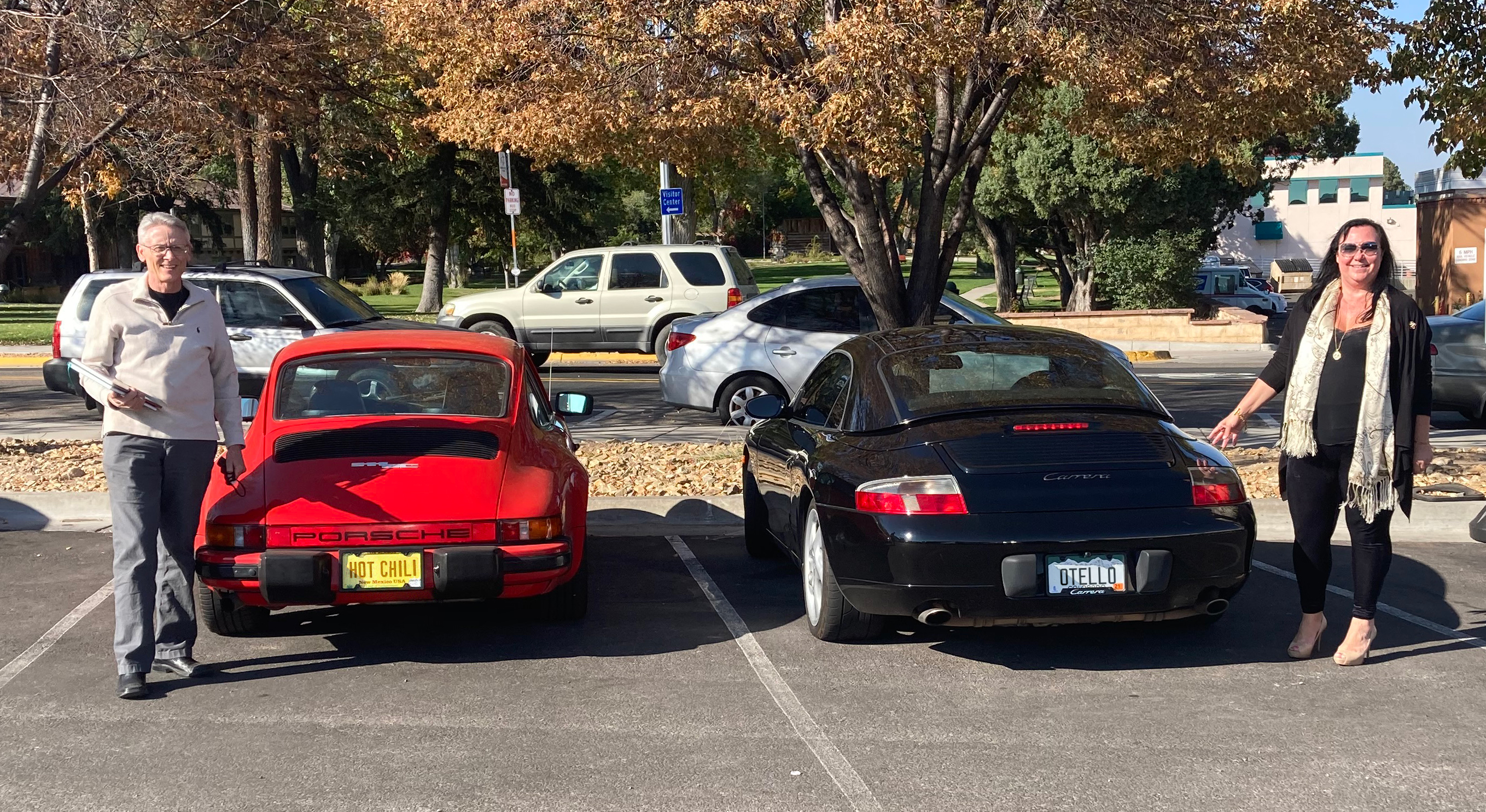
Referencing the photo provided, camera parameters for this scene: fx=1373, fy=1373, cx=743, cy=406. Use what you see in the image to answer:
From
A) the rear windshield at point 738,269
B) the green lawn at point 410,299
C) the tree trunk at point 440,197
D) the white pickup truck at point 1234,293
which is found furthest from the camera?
the white pickup truck at point 1234,293

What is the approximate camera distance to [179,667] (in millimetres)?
5570

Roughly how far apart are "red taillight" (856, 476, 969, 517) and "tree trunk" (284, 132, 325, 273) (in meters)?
28.8

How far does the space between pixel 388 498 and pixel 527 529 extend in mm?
586

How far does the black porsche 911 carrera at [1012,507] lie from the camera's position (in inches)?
212

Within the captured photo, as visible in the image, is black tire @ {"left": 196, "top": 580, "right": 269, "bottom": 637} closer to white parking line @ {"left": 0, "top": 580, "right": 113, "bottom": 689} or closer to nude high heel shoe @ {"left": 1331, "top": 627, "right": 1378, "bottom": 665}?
white parking line @ {"left": 0, "top": 580, "right": 113, "bottom": 689}

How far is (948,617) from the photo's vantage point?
548 centimetres

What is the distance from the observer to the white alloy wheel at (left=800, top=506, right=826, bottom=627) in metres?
6.09

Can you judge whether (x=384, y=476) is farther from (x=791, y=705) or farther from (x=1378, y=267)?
(x=1378, y=267)

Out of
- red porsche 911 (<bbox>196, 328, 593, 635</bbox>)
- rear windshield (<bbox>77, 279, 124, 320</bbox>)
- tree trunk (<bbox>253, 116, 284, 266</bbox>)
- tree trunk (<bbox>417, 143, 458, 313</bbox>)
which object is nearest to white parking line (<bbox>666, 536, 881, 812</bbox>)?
red porsche 911 (<bbox>196, 328, 593, 635</bbox>)

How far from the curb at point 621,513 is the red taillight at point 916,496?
3.31 m

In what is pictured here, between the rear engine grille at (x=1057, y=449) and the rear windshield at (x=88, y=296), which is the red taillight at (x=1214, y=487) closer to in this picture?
the rear engine grille at (x=1057, y=449)

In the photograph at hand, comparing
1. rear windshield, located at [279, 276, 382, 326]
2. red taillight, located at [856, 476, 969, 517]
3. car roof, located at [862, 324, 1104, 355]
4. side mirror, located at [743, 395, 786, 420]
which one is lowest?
red taillight, located at [856, 476, 969, 517]

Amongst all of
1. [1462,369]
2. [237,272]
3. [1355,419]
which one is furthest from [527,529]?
[1462,369]

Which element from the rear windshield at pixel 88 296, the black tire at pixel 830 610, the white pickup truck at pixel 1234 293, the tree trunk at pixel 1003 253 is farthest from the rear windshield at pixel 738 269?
the white pickup truck at pixel 1234 293
